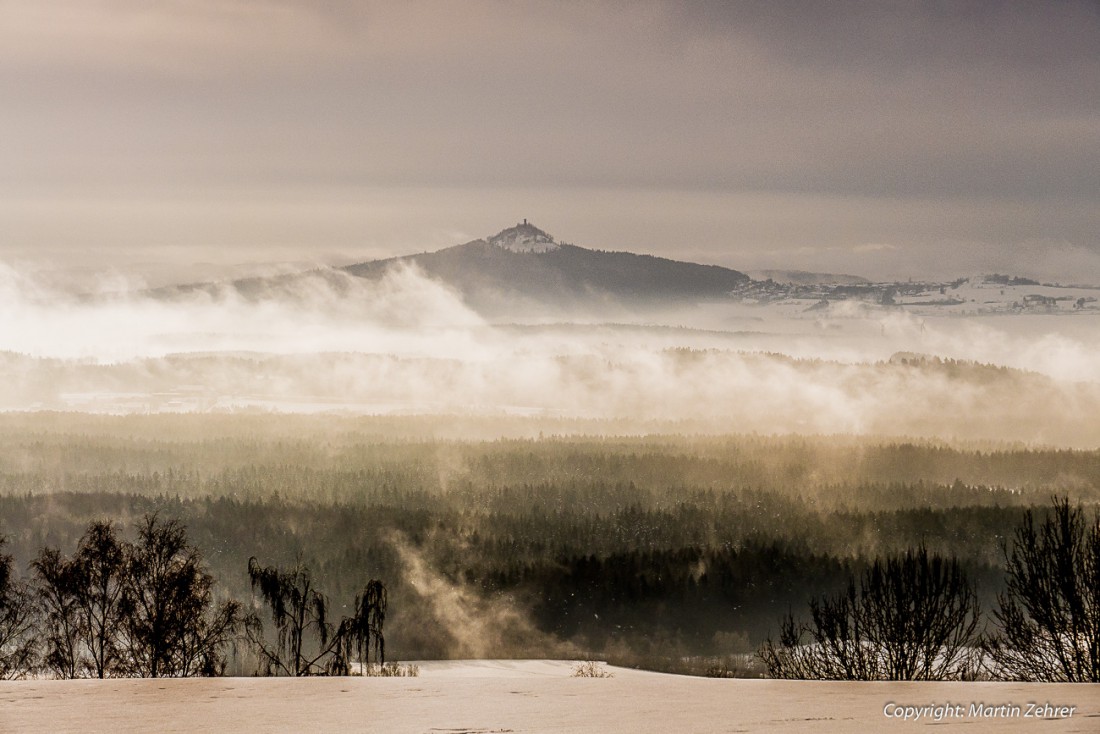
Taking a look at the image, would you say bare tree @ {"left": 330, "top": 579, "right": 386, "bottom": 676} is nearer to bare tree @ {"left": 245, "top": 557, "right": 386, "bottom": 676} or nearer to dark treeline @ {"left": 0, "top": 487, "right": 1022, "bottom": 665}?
bare tree @ {"left": 245, "top": 557, "right": 386, "bottom": 676}

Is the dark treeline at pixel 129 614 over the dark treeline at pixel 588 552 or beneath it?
over

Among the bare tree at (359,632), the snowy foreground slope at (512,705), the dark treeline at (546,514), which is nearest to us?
the snowy foreground slope at (512,705)

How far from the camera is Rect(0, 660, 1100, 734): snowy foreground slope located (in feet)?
27.0

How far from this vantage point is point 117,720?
27.2 ft

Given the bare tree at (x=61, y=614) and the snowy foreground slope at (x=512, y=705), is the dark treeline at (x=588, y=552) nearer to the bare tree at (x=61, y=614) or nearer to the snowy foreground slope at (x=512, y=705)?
the bare tree at (x=61, y=614)

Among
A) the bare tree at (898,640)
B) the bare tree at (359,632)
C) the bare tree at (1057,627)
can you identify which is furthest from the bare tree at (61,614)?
the bare tree at (1057,627)

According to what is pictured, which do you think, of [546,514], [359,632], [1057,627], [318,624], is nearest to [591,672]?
[359,632]

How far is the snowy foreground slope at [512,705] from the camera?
27.0 ft

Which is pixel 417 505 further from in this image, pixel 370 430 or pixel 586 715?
pixel 586 715

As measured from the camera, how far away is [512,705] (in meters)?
8.94

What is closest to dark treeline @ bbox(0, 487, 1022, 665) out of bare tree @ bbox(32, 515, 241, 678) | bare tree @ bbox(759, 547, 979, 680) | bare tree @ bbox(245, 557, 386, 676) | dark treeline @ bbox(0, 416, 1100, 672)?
dark treeline @ bbox(0, 416, 1100, 672)

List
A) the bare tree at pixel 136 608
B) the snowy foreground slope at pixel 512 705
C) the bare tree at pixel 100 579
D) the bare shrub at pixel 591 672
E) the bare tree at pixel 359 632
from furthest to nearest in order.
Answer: the bare tree at pixel 359 632 → the bare tree at pixel 100 579 → the bare tree at pixel 136 608 → the bare shrub at pixel 591 672 → the snowy foreground slope at pixel 512 705

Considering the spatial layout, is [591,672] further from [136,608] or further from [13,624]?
[13,624]

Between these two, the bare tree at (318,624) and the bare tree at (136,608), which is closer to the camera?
the bare tree at (136,608)
